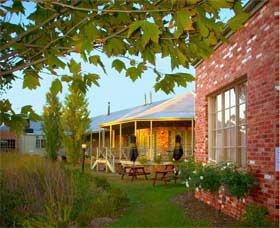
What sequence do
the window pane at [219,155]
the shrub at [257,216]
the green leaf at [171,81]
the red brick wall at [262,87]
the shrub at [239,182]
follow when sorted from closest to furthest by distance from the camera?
the green leaf at [171,81] → the red brick wall at [262,87] → the shrub at [257,216] → the shrub at [239,182] → the window pane at [219,155]

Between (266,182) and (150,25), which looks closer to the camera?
(150,25)

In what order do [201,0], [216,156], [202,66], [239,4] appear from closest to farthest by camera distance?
[201,0] < [239,4] < [216,156] < [202,66]

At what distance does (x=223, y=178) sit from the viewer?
305 inches

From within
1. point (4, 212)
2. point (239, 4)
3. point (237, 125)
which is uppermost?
point (239, 4)

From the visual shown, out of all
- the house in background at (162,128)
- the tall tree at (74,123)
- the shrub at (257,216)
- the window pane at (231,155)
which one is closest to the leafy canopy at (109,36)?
the shrub at (257,216)

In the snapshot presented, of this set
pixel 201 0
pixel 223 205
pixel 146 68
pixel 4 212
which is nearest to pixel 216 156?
pixel 223 205

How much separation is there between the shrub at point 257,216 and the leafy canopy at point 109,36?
432cm

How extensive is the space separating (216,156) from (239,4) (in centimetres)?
772

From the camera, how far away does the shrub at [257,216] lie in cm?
660

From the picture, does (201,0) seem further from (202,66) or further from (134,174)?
(134,174)

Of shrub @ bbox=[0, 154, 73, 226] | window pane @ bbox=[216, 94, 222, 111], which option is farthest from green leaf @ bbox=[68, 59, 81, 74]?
window pane @ bbox=[216, 94, 222, 111]

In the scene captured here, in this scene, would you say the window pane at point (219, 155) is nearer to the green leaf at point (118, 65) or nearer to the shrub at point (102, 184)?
the shrub at point (102, 184)

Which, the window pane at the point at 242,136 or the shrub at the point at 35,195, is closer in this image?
the window pane at the point at 242,136

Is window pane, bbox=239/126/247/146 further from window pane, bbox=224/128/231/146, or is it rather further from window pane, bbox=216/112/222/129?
window pane, bbox=216/112/222/129
